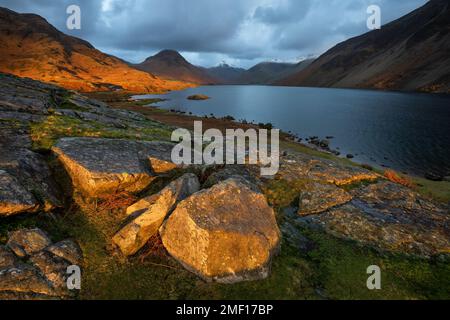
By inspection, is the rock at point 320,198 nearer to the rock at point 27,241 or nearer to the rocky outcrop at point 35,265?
the rocky outcrop at point 35,265

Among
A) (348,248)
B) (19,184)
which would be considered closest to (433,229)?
(348,248)

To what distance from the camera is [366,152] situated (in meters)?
51.5

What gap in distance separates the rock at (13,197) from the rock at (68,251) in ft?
5.56

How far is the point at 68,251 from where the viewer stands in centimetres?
847

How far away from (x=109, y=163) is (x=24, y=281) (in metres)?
5.18

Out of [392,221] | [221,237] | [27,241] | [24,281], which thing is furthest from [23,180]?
[392,221]

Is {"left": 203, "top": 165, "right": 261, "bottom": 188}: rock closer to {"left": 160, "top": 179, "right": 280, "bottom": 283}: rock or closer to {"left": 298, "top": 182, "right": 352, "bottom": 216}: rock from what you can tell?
{"left": 298, "top": 182, "right": 352, "bottom": 216}: rock

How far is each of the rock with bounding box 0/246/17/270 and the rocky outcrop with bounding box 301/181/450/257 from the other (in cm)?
1029

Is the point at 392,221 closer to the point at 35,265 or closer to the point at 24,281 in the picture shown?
the point at 35,265

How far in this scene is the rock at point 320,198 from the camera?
12469mm

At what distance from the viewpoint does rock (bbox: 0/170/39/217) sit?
8500 mm

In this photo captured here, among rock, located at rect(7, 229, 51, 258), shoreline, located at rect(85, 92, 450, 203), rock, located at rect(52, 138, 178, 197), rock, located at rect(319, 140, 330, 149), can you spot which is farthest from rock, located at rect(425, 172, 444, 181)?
rock, located at rect(7, 229, 51, 258)
